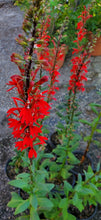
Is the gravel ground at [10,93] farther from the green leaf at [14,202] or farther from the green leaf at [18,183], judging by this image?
the green leaf at [18,183]

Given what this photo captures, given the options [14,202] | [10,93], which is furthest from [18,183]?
[10,93]

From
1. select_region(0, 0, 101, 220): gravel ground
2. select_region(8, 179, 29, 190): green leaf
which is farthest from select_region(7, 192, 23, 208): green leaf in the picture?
select_region(0, 0, 101, 220): gravel ground

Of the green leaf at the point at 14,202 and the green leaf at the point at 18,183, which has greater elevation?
the green leaf at the point at 18,183

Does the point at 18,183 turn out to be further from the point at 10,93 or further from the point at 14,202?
the point at 10,93

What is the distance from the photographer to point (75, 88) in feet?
6.22

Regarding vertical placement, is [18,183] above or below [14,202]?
above

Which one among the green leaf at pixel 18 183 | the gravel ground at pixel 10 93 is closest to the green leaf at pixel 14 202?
the green leaf at pixel 18 183

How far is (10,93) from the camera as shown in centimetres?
394

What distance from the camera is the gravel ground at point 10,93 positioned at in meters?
2.44

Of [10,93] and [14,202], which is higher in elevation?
[10,93]

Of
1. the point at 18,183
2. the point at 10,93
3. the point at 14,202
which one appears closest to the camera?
the point at 18,183

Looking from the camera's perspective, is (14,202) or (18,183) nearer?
(18,183)

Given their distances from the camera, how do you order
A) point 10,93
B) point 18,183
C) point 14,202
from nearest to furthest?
point 18,183
point 14,202
point 10,93

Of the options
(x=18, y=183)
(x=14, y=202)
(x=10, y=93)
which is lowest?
(x=14, y=202)
